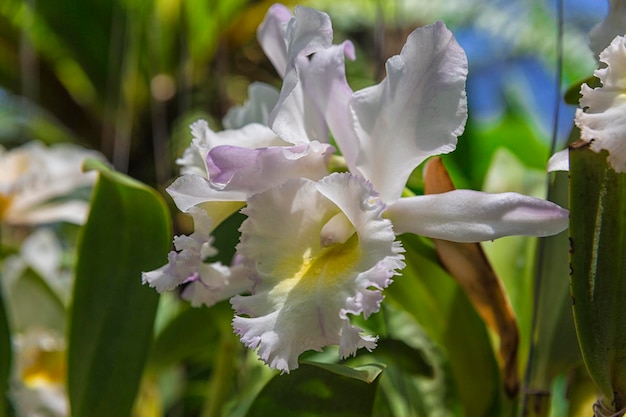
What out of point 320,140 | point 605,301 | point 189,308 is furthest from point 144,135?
point 605,301

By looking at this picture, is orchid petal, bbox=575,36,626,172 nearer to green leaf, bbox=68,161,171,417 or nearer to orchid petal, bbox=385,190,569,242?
orchid petal, bbox=385,190,569,242

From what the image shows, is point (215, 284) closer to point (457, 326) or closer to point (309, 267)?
point (309, 267)

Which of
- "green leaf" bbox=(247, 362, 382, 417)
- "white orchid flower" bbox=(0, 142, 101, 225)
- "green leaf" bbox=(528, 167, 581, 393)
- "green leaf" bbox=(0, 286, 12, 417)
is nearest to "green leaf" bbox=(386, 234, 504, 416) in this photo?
"green leaf" bbox=(528, 167, 581, 393)

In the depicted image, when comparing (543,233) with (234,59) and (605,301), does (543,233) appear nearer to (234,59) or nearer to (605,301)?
(605,301)

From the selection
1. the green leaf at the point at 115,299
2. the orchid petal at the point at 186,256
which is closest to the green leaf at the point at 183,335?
the green leaf at the point at 115,299

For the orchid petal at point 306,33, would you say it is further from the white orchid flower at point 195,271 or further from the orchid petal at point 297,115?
the white orchid flower at point 195,271
